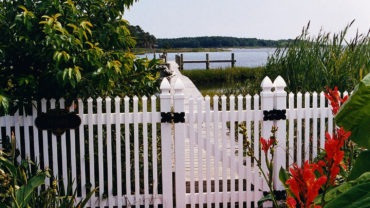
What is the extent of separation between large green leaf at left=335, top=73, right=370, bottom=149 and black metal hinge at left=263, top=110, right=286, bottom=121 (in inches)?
116

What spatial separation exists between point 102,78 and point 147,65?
86 centimetres

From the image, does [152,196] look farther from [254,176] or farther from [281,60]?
[281,60]

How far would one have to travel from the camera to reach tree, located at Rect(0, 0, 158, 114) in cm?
396

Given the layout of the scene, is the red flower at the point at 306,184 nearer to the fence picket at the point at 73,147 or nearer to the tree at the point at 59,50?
the tree at the point at 59,50

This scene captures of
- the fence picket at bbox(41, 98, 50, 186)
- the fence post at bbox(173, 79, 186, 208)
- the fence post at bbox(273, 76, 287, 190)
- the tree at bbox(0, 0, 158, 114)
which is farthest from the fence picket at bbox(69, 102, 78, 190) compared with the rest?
the fence post at bbox(273, 76, 287, 190)

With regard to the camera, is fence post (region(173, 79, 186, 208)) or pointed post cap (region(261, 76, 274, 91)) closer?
fence post (region(173, 79, 186, 208))

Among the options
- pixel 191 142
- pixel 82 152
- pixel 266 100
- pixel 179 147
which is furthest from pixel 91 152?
pixel 266 100

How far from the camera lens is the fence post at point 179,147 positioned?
461 centimetres

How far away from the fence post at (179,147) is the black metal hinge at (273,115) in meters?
0.95

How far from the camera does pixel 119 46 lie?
15.6ft

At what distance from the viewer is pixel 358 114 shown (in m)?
1.65

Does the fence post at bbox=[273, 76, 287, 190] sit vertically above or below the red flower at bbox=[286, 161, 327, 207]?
below

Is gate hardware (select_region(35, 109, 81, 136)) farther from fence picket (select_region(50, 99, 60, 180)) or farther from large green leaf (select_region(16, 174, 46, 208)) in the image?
large green leaf (select_region(16, 174, 46, 208))

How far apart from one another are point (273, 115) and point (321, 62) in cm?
227
